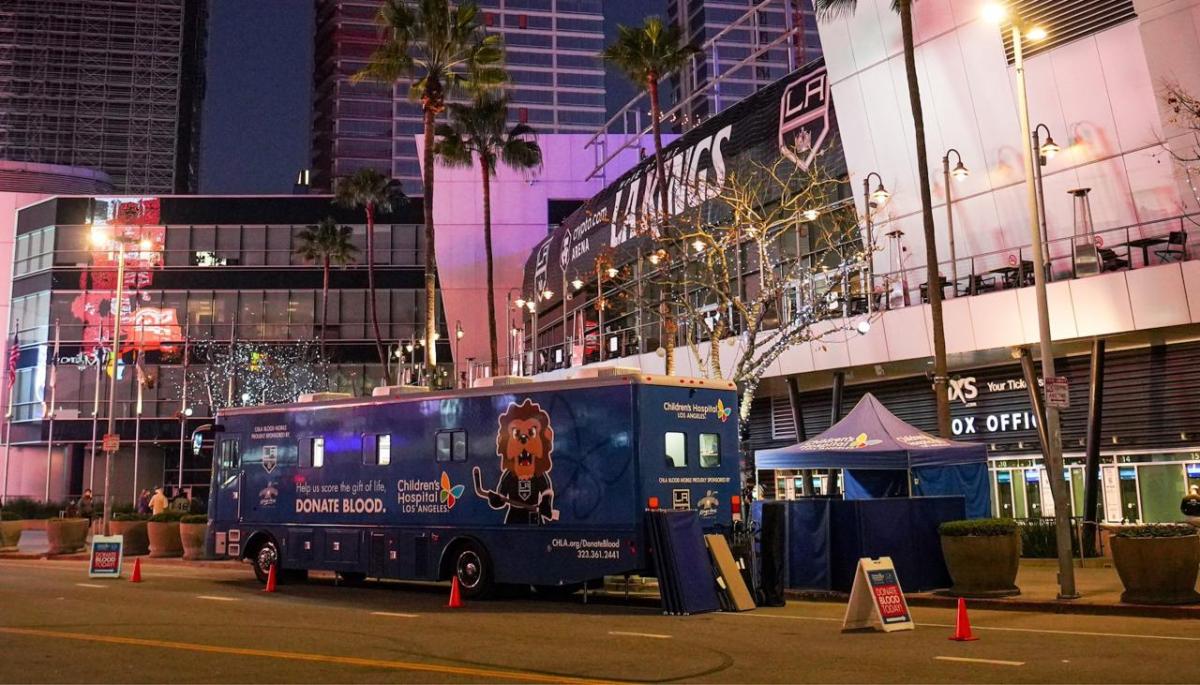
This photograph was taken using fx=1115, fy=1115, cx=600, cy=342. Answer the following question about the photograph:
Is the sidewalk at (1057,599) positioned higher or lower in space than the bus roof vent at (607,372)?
lower

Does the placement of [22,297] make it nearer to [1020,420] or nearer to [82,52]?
[82,52]

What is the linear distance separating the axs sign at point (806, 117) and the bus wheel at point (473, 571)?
62.1ft

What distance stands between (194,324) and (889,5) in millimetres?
49753

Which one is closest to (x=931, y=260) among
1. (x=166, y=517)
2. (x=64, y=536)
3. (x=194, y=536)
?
(x=194, y=536)

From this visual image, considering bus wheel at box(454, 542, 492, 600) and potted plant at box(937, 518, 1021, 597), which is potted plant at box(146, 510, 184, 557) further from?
potted plant at box(937, 518, 1021, 597)

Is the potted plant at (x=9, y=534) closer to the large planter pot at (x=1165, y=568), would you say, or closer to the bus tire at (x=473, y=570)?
the bus tire at (x=473, y=570)

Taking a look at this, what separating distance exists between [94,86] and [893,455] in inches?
4063

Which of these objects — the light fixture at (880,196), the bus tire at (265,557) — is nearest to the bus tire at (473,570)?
the bus tire at (265,557)

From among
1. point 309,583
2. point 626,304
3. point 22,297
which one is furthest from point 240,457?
point 22,297

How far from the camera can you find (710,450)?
17734 mm

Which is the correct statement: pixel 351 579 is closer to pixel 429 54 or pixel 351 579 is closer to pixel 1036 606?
pixel 1036 606

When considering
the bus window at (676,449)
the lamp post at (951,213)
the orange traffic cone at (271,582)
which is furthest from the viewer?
the lamp post at (951,213)

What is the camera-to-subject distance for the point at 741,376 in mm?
24984

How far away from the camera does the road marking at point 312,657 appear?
1029cm
